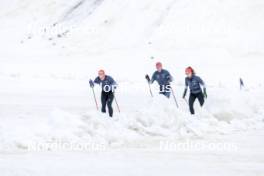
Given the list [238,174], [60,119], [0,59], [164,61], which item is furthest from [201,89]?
[0,59]

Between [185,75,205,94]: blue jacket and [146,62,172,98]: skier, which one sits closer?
[185,75,205,94]: blue jacket

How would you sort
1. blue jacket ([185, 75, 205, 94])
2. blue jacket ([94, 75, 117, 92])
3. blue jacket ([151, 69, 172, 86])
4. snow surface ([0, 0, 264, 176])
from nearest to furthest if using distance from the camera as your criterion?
snow surface ([0, 0, 264, 176]) → blue jacket ([94, 75, 117, 92]) → blue jacket ([185, 75, 205, 94]) → blue jacket ([151, 69, 172, 86])

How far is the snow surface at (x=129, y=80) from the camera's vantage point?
8547mm

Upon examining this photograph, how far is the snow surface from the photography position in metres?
8.55

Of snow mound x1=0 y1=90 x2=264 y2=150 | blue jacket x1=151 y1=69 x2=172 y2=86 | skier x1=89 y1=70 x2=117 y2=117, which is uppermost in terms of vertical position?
blue jacket x1=151 y1=69 x2=172 y2=86

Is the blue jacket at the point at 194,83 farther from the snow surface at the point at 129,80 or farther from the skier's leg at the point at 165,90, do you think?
the skier's leg at the point at 165,90

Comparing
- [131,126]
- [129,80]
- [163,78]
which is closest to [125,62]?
[129,80]

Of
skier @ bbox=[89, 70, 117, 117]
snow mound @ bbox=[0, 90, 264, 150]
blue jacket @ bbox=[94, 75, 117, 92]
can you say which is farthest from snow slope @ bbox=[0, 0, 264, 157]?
blue jacket @ bbox=[94, 75, 117, 92]

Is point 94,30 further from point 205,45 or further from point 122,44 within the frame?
point 205,45

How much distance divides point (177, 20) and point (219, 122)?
27.0 metres

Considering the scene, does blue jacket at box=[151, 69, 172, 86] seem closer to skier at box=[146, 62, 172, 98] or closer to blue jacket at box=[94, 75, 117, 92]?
skier at box=[146, 62, 172, 98]

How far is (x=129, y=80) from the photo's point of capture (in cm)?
2909

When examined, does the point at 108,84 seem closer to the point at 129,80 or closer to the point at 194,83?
the point at 194,83

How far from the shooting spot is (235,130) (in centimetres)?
1192
